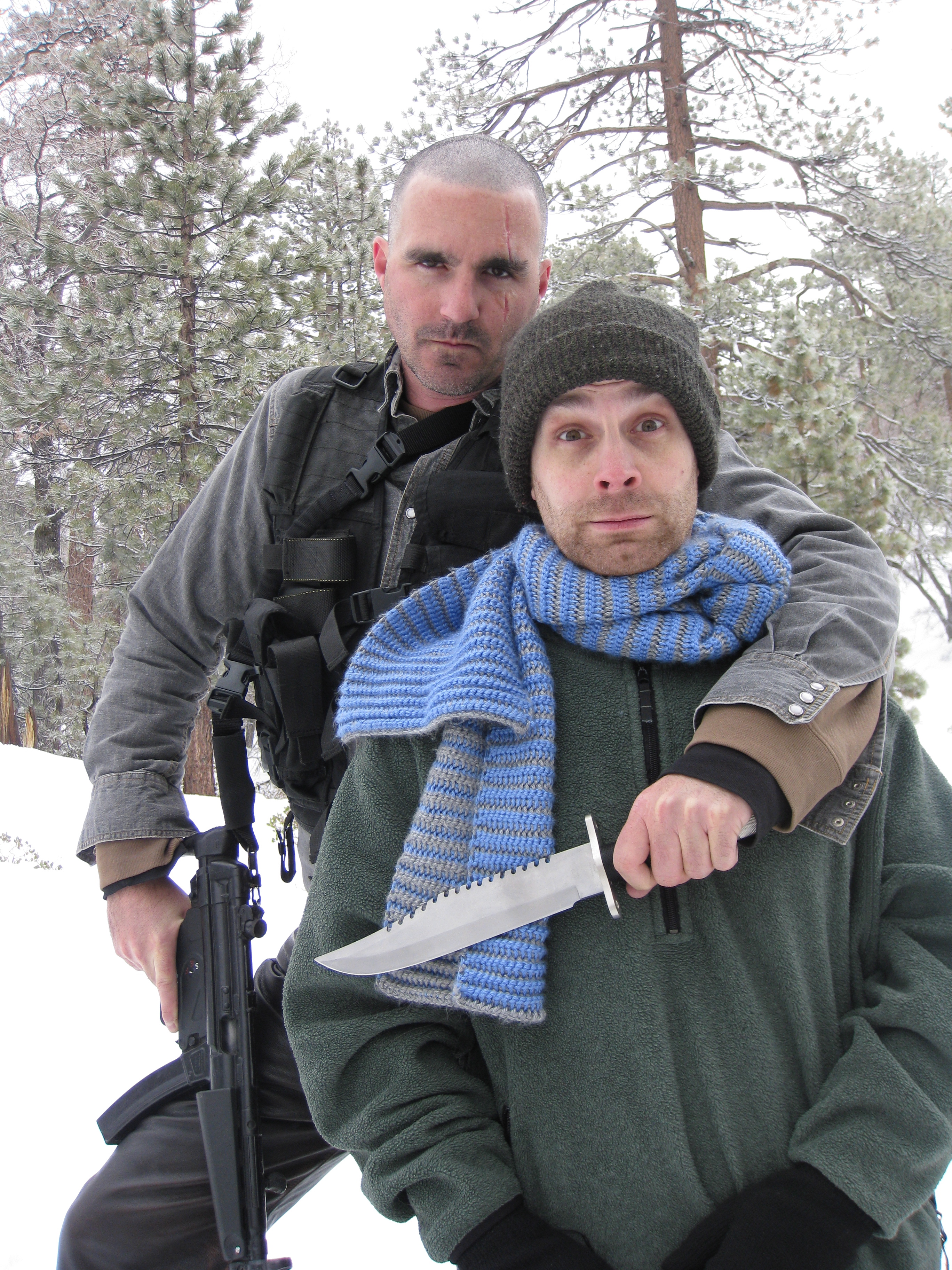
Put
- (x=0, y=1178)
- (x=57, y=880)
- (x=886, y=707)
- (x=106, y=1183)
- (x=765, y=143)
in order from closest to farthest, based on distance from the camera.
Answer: (x=886, y=707), (x=106, y=1183), (x=0, y=1178), (x=57, y=880), (x=765, y=143)

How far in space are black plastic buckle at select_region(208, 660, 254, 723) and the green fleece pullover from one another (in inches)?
31.8

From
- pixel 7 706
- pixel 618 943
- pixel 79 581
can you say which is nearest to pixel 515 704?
pixel 618 943

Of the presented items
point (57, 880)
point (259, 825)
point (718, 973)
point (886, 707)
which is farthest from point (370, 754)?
point (259, 825)

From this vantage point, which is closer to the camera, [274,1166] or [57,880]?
[274,1166]

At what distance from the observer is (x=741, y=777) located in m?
1.26

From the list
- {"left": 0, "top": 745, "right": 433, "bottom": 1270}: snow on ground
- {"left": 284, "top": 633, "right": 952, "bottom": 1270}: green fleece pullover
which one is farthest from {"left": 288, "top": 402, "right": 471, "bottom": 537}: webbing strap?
{"left": 0, "top": 745, "right": 433, "bottom": 1270}: snow on ground

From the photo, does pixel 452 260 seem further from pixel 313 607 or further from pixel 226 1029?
pixel 226 1029

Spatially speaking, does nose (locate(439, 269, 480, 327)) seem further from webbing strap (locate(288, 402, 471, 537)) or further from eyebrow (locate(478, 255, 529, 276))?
webbing strap (locate(288, 402, 471, 537))

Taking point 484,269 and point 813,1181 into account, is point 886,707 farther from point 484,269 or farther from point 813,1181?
point 484,269

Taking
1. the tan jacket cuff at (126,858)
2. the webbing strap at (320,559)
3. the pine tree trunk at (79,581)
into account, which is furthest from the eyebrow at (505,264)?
the pine tree trunk at (79,581)

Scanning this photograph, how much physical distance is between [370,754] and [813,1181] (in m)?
0.98

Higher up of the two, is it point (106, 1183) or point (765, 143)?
point (765, 143)

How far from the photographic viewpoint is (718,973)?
1432 millimetres

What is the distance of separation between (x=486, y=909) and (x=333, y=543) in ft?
3.70
